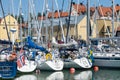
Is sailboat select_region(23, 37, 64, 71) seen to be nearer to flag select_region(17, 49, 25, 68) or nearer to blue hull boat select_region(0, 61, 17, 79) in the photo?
flag select_region(17, 49, 25, 68)

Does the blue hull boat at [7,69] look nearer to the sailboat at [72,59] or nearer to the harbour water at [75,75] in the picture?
the harbour water at [75,75]

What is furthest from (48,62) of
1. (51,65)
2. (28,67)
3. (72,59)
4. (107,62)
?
(107,62)

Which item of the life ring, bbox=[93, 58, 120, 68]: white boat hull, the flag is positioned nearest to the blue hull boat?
the flag

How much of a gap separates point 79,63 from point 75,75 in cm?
252

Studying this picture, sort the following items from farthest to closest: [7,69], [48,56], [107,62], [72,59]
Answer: [107,62] → [72,59] → [48,56] → [7,69]

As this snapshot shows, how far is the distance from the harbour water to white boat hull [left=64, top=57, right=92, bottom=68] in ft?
1.75

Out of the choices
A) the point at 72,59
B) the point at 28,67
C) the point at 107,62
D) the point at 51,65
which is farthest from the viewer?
the point at 107,62

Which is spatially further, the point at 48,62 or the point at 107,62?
the point at 107,62

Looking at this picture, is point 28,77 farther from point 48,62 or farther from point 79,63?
point 79,63

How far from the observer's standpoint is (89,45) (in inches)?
1280

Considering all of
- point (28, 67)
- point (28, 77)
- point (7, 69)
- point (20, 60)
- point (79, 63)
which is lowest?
point (28, 77)

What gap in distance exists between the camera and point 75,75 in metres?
27.6

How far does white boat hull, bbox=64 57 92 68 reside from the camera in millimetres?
29938

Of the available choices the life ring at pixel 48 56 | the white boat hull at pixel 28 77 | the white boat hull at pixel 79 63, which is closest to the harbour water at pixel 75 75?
the white boat hull at pixel 28 77
